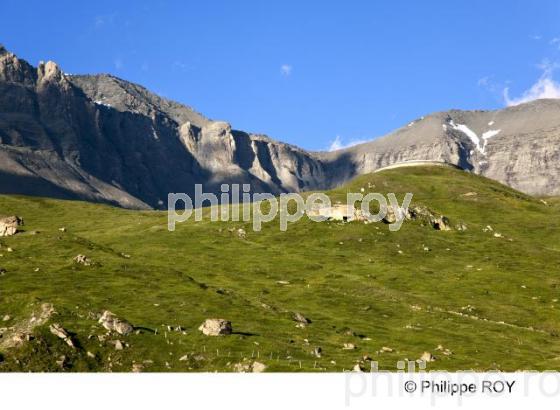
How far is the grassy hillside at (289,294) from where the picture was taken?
80188 mm

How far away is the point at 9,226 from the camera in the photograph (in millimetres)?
Answer: 153000

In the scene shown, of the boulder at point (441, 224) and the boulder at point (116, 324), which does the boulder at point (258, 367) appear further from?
the boulder at point (441, 224)

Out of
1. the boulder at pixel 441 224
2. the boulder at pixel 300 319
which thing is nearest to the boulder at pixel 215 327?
the boulder at pixel 300 319

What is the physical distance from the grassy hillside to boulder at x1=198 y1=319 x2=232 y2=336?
116cm

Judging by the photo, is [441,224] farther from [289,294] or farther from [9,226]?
[9,226]

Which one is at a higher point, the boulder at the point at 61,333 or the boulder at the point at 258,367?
the boulder at the point at 61,333

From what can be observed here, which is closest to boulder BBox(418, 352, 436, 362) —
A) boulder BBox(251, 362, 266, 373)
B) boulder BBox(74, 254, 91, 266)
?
boulder BBox(251, 362, 266, 373)

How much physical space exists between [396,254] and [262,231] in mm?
33016

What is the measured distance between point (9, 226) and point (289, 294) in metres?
64.1

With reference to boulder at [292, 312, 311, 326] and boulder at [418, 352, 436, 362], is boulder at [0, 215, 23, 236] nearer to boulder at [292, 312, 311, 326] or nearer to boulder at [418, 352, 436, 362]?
boulder at [292, 312, 311, 326]

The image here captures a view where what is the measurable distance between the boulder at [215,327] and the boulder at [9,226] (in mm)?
74611
